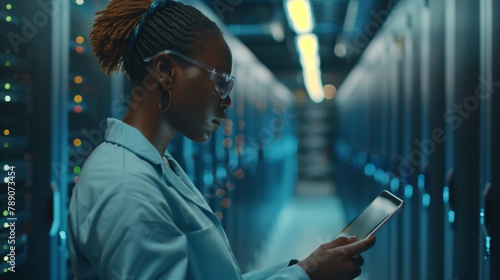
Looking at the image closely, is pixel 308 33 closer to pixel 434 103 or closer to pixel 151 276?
pixel 434 103

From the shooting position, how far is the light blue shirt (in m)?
0.98

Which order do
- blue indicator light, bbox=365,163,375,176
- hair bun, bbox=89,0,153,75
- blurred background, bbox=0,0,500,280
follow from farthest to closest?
blue indicator light, bbox=365,163,375,176 → blurred background, bbox=0,0,500,280 → hair bun, bbox=89,0,153,75

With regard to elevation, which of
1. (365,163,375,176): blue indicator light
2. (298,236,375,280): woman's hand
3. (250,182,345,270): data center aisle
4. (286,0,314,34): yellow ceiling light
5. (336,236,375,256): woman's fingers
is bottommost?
(250,182,345,270): data center aisle

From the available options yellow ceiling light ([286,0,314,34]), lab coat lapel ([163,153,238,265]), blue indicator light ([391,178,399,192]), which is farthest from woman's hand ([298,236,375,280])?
yellow ceiling light ([286,0,314,34])

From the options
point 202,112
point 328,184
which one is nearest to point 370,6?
point 202,112

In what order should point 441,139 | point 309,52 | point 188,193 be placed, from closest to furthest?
1. point 188,193
2. point 441,139
3. point 309,52

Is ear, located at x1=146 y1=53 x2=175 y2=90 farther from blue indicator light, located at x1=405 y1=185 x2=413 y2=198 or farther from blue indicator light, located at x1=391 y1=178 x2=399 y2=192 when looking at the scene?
blue indicator light, located at x1=391 y1=178 x2=399 y2=192

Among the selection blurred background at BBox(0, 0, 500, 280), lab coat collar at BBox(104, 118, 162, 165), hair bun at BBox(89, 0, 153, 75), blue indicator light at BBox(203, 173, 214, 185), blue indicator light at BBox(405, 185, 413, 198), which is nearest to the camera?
lab coat collar at BBox(104, 118, 162, 165)

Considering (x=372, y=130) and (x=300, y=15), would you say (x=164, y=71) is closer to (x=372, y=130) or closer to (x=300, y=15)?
(x=300, y=15)

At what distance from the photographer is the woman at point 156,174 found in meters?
0.99

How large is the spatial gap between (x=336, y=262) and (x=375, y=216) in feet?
0.72

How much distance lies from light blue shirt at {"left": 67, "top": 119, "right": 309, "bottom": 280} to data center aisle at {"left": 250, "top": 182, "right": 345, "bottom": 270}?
497 cm

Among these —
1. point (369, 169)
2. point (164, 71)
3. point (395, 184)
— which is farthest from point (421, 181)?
point (369, 169)

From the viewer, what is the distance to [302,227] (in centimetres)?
920
